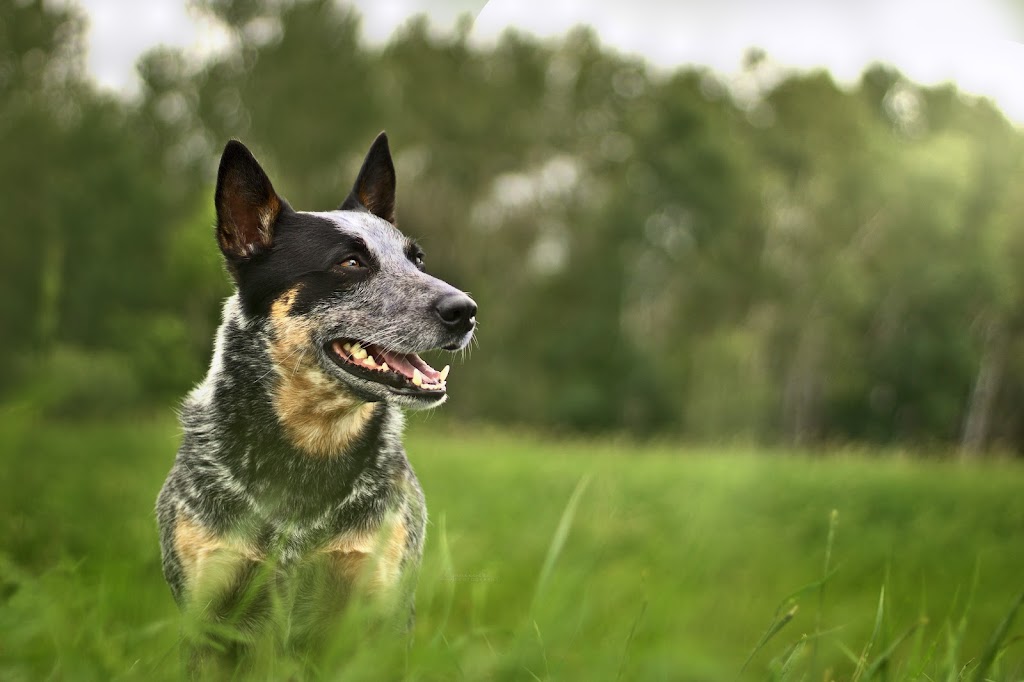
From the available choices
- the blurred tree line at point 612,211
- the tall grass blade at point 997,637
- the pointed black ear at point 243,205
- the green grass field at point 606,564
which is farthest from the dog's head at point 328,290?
the blurred tree line at point 612,211

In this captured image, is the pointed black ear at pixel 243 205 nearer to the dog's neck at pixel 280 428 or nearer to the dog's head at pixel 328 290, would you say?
the dog's head at pixel 328 290

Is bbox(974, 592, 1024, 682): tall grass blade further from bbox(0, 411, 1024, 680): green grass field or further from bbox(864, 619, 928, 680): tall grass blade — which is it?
bbox(864, 619, 928, 680): tall grass blade

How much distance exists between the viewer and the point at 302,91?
83.5 ft

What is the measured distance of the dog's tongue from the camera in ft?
9.94

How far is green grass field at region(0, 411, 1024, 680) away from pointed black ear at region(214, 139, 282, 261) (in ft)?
3.56

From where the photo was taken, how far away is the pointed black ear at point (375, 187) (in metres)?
3.57

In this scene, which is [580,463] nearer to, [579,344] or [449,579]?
[449,579]

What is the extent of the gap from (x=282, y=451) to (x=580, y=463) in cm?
1083

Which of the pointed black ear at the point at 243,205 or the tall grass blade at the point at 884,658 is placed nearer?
the tall grass blade at the point at 884,658

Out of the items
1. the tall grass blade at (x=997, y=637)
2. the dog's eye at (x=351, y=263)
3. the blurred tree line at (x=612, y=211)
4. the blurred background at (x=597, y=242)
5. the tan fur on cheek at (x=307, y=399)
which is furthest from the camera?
the blurred tree line at (x=612, y=211)

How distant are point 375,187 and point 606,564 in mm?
3815

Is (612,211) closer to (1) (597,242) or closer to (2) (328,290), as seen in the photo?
(1) (597,242)

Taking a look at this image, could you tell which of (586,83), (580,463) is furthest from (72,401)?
(586,83)

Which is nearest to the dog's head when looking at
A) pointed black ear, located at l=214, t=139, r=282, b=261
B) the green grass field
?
pointed black ear, located at l=214, t=139, r=282, b=261
